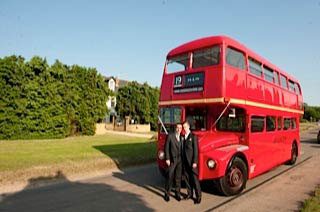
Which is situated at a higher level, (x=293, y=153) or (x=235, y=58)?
(x=235, y=58)

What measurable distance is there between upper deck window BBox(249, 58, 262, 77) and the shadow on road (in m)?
4.88

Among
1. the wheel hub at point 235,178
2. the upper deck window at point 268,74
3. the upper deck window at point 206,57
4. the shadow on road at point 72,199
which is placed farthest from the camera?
the upper deck window at point 268,74

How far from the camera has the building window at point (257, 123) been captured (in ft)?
27.7

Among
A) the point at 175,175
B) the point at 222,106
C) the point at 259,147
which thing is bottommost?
the point at 175,175

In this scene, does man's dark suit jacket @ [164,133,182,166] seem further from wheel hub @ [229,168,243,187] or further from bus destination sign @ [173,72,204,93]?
bus destination sign @ [173,72,204,93]

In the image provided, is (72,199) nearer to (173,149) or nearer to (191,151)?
(173,149)

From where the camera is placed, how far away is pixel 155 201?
6629 mm

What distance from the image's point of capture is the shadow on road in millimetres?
6121

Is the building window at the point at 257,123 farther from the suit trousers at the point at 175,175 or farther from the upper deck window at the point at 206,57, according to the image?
the suit trousers at the point at 175,175

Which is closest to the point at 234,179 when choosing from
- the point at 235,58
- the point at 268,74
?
the point at 235,58

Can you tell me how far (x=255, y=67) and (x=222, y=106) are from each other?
1889 mm

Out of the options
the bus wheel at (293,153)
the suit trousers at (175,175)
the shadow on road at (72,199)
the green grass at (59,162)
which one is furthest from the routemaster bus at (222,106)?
the green grass at (59,162)

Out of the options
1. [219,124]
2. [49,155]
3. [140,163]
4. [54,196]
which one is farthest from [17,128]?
[219,124]

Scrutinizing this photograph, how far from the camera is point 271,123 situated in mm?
9891
